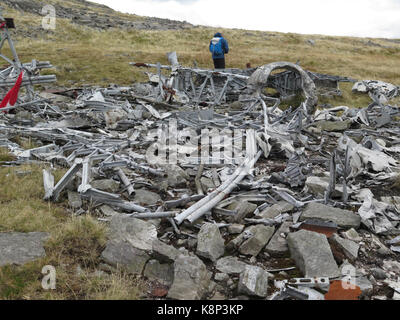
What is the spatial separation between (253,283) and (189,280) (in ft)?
2.48

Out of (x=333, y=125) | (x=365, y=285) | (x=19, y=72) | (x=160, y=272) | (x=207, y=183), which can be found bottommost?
(x=160, y=272)

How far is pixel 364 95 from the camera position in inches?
647

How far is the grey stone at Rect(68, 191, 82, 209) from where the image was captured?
5.38 metres

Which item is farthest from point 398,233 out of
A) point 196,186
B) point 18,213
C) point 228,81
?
point 228,81

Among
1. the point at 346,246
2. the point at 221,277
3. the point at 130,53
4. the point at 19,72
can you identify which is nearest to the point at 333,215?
the point at 346,246

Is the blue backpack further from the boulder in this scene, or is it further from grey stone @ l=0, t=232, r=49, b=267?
grey stone @ l=0, t=232, r=49, b=267

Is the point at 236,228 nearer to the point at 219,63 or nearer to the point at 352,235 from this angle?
the point at 352,235

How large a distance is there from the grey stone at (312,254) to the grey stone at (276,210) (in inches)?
31.9

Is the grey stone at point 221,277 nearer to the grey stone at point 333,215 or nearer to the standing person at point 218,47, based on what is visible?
the grey stone at point 333,215

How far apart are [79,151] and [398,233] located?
6.67 meters

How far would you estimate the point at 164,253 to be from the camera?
13.6ft

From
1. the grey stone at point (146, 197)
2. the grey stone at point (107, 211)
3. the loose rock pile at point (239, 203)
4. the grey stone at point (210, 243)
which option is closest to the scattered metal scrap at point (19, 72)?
the loose rock pile at point (239, 203)
